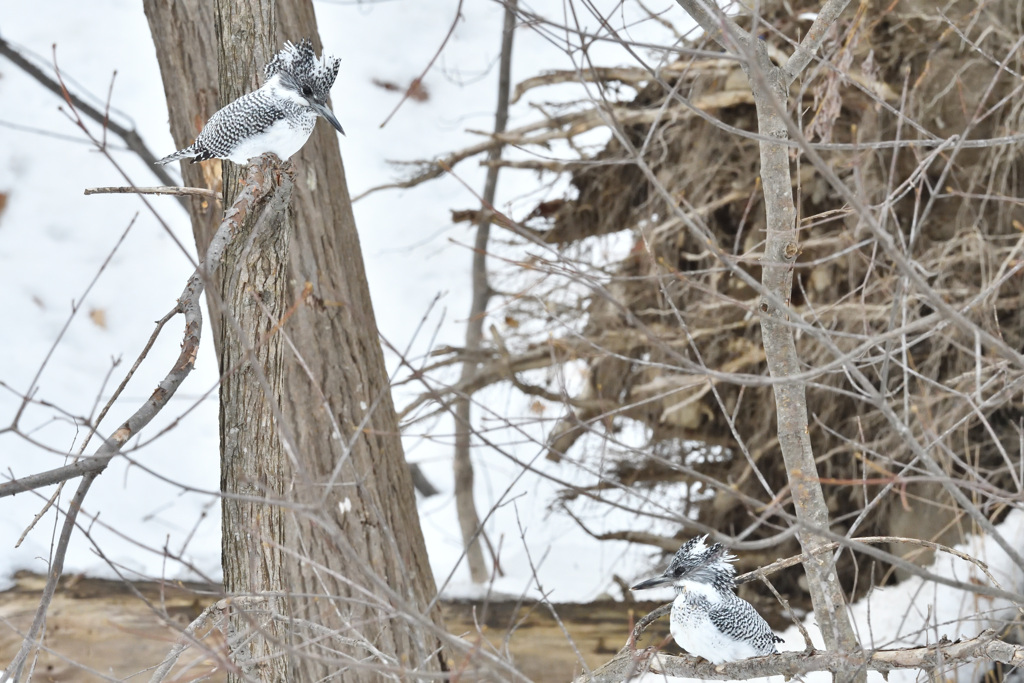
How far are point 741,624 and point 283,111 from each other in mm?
1605

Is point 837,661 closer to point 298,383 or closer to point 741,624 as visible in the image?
point 741,624

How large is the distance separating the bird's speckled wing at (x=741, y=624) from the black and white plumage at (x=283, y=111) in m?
1.46

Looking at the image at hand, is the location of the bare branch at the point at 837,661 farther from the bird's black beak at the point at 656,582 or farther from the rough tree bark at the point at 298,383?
Result: the rough tree bark at the point at 298,383

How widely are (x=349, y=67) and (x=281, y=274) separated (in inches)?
189

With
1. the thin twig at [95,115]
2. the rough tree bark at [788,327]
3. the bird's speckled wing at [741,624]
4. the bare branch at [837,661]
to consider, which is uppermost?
the thin twig at [95,115]

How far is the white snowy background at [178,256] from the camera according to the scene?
4738 mm

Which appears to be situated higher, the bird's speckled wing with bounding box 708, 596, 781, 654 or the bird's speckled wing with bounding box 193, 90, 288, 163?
the bird's speckled wing with bounding box 193, 90, 288, 163

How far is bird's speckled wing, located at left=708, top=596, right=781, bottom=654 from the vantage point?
2016 millimetres

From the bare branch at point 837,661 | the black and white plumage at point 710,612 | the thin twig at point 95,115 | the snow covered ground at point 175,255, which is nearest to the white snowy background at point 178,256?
the snow covered ground at point 175,255

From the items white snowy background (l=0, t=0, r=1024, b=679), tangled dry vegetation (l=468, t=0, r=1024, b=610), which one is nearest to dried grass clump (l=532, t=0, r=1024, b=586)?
tangled dry vegetation (l=468, t=0, r=1024, b=610)

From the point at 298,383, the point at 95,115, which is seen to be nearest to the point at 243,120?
the point at 298,383

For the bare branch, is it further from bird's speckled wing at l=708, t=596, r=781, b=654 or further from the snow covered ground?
the snow covered ground

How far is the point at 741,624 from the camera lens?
6.70 ft

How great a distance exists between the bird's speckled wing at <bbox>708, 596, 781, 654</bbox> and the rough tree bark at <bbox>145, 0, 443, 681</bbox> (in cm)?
77
